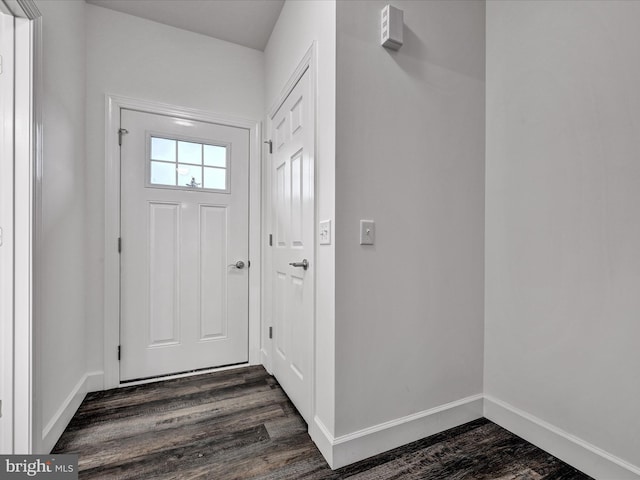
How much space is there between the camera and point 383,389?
4.75ft

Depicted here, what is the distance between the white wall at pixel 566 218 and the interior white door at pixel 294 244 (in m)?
1.06

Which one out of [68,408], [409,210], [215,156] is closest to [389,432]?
[409,210]

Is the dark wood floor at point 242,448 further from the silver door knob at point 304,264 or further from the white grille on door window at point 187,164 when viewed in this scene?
the white grille on door window at point 187,164

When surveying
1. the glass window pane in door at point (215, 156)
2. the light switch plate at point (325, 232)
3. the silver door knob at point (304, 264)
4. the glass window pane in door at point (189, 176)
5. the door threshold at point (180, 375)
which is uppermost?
the glass window pane in door at point (215, 156)

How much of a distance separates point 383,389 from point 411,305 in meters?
0.43

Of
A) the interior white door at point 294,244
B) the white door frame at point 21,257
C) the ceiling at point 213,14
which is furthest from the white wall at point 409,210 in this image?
the white door frame at point 21,257

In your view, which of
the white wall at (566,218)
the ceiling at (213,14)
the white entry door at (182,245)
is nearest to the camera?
the white wall at (566,218)

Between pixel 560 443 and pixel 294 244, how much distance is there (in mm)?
1650

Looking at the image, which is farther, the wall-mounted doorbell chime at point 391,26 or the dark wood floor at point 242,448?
the wall-mounted doorbell chime at point 391,26

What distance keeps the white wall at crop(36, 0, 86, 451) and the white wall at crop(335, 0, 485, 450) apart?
4.75 ft

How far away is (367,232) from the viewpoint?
1.41 m

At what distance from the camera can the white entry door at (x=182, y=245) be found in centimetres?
219

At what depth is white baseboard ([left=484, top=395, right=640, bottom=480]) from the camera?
1213 mm

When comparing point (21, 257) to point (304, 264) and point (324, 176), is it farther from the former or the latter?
point (324, 176)
